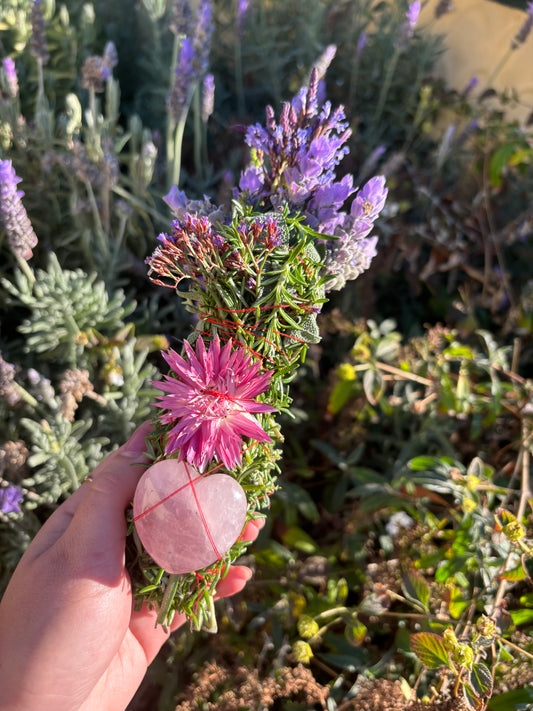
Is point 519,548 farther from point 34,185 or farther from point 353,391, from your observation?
point 34,185

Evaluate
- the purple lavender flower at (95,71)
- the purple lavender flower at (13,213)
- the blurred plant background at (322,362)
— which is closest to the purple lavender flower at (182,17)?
the blurred plant background at (322,362)

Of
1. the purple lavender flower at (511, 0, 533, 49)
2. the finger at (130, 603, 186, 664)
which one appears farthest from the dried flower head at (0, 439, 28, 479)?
the purple lavender flower at (511, 0, 533, 49)

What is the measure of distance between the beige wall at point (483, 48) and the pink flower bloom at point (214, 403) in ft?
5.75

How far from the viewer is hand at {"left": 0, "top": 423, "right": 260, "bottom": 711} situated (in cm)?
75

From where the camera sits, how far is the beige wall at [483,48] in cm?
196

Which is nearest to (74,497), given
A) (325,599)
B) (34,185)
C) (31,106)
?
(325,599)

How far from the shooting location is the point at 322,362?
1.59 metres

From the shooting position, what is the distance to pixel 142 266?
4.50 ft

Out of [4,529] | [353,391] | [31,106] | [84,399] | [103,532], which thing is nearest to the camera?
[103,532]

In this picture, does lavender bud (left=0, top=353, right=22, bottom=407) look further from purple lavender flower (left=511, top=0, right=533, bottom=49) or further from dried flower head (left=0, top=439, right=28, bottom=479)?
purple lavender flower (left=511, top=0, right=533, bottom=49)

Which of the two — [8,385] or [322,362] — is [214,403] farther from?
[322,362]

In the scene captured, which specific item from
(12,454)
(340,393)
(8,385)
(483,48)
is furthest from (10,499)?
(483,48)

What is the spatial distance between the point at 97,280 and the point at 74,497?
2.02ft

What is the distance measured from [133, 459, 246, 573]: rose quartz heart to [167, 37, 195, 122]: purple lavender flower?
0.77m
